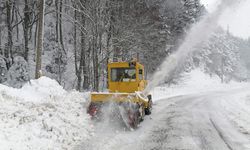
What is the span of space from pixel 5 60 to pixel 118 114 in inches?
756

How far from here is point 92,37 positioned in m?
26.8

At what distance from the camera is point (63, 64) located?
39.8 m

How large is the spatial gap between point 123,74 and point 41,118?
19.2ft

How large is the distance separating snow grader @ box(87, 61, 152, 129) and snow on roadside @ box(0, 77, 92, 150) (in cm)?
75

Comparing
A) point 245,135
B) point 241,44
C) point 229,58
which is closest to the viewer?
point 245,135

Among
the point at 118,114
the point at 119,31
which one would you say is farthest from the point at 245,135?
the point at 119,31

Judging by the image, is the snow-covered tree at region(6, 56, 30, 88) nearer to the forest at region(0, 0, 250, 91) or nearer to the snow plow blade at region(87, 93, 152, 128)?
the forest at region(0, 0, 250, 91)

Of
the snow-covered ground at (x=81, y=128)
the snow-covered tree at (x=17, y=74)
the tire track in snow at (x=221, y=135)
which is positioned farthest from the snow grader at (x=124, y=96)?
the snow-covered tree at (x=17, y=74)

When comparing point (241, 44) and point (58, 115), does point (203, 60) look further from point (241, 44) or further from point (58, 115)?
point (241, 44)

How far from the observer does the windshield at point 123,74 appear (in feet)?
55.1

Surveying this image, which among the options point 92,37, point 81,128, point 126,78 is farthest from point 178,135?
point 92,37

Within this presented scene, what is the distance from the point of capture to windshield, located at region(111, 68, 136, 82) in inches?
661

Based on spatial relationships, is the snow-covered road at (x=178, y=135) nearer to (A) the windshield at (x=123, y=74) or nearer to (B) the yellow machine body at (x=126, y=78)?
(B) the yellow machine body at (x=126, y=78)

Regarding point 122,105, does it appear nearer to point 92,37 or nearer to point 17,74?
point 92,37
